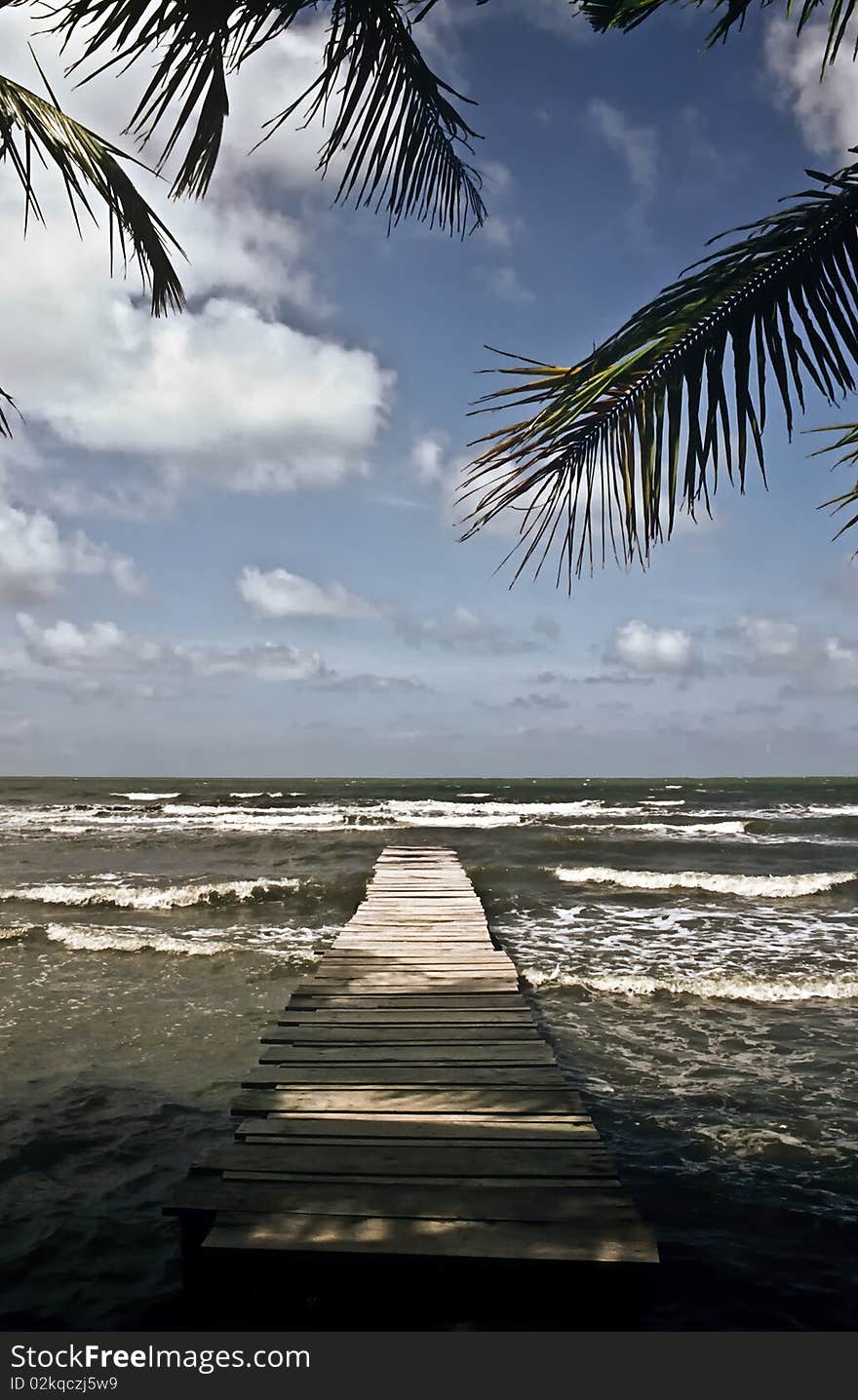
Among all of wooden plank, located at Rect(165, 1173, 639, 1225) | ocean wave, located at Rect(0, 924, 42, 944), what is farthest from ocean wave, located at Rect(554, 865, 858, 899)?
wooden plank, located at Rect(165, 1173, 639, 1225)

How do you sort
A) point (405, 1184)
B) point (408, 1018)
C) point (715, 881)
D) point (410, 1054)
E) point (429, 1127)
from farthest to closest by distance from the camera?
point (715, 881) → point (408, 1018) → point (410, 1054) → point (429, 1127) → point (405, 1184)

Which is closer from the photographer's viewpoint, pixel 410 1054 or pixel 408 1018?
pixel 410 1054

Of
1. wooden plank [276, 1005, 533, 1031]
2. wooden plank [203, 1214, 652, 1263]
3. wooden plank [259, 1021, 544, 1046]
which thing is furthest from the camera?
wooden plank [276, 1005, 533, 1031]

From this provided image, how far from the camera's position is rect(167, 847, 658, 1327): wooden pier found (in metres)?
2.99

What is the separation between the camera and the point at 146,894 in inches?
604

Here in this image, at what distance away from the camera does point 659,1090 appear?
614 centimetres

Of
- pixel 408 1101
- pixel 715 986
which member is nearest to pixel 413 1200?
pixel 408 1101

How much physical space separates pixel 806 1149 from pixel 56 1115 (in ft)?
16.8

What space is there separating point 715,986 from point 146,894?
10.8 meters

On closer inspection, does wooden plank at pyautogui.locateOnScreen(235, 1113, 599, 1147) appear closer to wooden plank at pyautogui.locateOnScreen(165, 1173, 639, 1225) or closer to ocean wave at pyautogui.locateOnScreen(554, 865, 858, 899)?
wooden plank at pyautogui.locateOnScreen(165, 1173, 639, 1225)

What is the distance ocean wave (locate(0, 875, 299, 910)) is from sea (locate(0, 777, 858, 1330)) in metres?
0.09

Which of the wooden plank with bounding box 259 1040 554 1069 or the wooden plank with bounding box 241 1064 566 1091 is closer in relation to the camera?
the wooden plank with bounding box 241 1064 566 1091

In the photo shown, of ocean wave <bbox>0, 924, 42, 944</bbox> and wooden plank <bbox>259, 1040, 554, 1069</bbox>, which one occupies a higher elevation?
wooden plank <bbox>259, 1040, 554, 1069</bbox>

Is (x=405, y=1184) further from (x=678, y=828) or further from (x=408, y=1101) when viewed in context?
(x=678, y=828)
